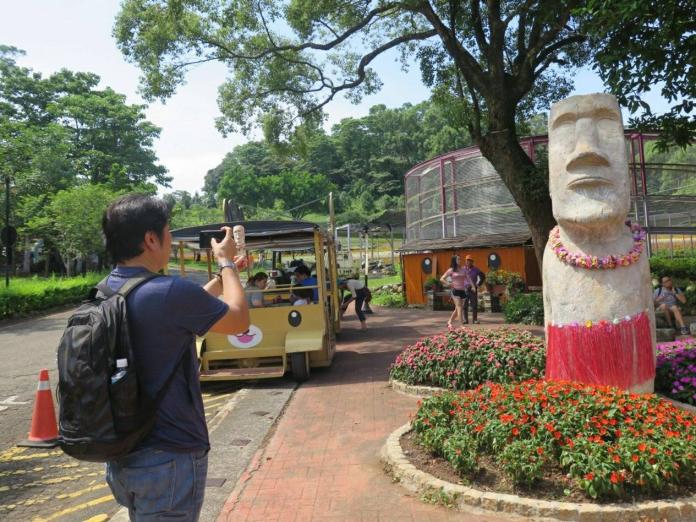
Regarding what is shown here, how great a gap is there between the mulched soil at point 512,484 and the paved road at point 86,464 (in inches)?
61.8

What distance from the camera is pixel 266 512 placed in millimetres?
3930

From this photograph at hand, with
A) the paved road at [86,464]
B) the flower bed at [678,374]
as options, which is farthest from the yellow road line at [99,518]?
Answer: the flower bed at [678,374]

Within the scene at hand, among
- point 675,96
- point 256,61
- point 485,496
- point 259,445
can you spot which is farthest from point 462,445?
point 256,61

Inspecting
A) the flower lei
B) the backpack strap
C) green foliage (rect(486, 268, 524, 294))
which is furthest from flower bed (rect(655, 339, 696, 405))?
green foliage (rect(486, 268, 524, 294))

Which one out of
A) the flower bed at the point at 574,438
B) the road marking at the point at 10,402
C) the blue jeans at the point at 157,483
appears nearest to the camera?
the blue jeans at the point at 157,483

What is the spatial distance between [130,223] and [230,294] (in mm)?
454

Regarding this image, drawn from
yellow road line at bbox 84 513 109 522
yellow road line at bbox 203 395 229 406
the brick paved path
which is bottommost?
yellow road line at bbox 84 513 109 522

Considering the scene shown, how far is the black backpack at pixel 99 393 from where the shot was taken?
188 centimetres

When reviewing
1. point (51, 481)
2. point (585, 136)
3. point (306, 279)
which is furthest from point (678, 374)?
point (51, 481)

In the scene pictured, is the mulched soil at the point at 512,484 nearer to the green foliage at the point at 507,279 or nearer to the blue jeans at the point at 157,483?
the blue jeans at the point at 157,483

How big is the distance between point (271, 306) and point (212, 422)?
2486mm

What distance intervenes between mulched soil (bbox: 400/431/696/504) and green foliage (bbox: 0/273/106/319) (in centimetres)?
1532

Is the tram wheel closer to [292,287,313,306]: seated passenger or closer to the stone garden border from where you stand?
[292,287,313,306]: seated passenger

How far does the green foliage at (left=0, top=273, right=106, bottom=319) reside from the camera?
18.8 meters
